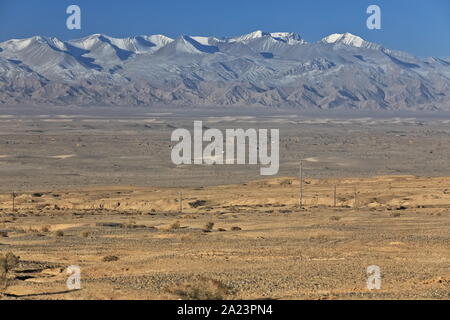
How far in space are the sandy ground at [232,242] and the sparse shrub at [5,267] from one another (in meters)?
0.24

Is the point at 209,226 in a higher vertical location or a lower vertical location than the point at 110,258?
lower

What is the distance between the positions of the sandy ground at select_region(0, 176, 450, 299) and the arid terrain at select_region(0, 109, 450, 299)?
6cm

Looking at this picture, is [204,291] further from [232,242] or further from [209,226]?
[209,226]

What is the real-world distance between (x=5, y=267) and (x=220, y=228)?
16338 mm

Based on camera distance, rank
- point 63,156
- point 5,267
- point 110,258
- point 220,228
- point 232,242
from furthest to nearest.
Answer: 1. point 63,156
2. point 220,228
3. point 232,242
4. point 110,258
5. point 5,267

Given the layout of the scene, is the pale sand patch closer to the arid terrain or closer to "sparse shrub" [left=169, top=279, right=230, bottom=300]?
the arid terrain

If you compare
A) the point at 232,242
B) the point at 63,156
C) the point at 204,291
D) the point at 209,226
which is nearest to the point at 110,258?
the point at 232,242

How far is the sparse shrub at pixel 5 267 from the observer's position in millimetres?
20458

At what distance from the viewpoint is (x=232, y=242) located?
3070 centimetres

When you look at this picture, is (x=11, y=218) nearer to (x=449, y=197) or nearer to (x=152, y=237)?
(x=152, y=237)

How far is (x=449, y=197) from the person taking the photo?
52188mm

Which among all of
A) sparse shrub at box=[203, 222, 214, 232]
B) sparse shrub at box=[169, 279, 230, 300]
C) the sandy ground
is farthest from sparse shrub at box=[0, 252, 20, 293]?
sparse shrub at box=[203, 222, 214, 232]

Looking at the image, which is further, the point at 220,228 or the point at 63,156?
the point at 63,156

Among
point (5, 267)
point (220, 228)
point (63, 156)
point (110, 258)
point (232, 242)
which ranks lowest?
point (220, 228)
